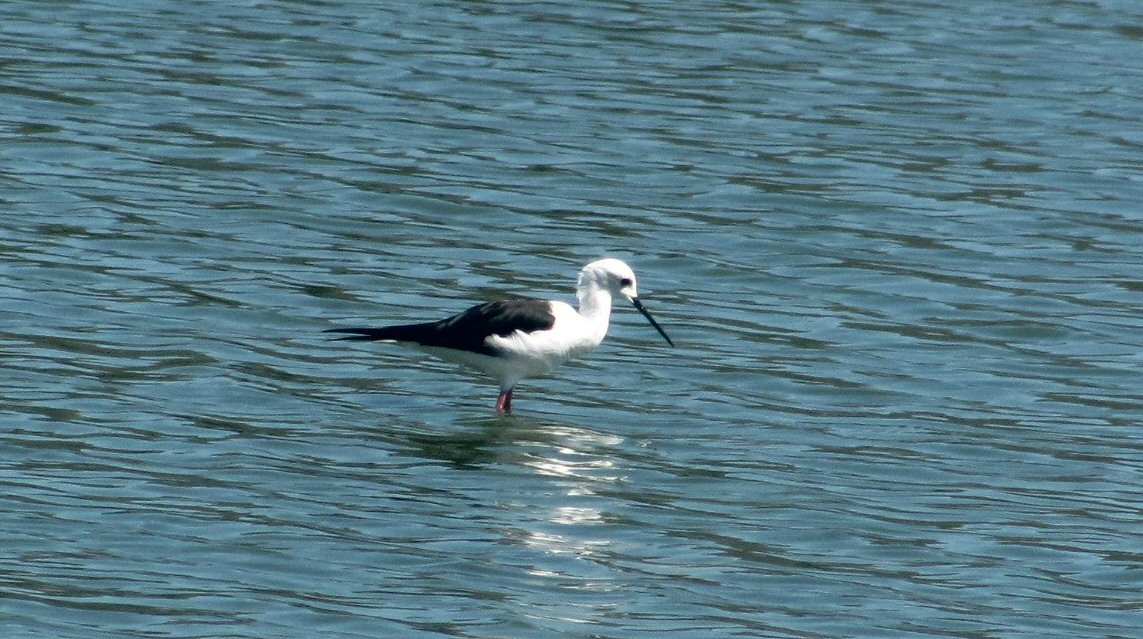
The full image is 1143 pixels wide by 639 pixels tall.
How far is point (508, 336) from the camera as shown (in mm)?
12258

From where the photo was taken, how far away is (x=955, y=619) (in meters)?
9.07

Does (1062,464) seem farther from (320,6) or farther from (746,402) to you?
(320,6)

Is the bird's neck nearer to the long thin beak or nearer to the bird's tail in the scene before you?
the long thin beak

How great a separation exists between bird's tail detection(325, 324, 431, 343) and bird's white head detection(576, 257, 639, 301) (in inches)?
43.1

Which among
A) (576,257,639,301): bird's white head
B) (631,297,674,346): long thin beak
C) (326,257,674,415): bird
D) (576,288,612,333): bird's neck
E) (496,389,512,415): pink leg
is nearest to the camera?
(326,257,674,415): bird

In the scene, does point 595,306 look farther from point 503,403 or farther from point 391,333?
point 391,333

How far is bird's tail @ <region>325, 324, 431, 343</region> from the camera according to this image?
1229 cm

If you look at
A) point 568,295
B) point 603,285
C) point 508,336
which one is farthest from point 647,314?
point 568,295

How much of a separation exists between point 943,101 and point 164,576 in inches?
514

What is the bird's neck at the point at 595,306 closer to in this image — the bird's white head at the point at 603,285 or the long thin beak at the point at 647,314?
the bird's white head at the point at 603,285

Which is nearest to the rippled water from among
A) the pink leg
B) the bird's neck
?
the pink leg

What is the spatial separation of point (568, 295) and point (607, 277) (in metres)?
1.86

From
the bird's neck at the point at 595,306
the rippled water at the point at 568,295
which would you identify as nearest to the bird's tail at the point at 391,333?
the rippled water at the point at 568,295

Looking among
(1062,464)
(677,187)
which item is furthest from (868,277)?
(1062,464)
